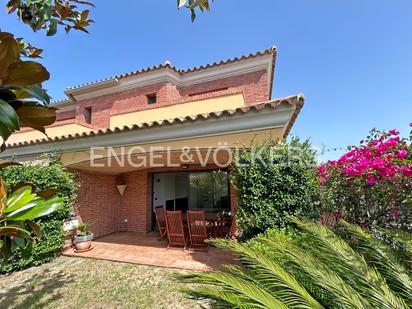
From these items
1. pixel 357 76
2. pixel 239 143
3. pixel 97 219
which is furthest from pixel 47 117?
pixel 357 76

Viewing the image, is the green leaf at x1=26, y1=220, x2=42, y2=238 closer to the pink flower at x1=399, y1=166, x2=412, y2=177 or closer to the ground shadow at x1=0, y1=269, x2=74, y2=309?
the ground shadow at x1=0, y1=269, x2=74, y2=309

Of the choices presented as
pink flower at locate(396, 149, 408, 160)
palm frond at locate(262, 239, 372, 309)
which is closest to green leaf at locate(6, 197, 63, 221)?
palm frond at locate(262, 239, 372, 309)

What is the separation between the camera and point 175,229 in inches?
312

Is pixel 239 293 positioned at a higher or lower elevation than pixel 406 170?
lower

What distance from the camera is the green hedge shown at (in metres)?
6.50

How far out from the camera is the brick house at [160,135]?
5.88 meters

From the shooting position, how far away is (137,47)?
34.2ft

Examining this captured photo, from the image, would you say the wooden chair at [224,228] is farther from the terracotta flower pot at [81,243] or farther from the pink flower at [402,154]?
the pink flower at [402,154]

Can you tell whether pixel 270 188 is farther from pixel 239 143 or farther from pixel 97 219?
pixel 97 219

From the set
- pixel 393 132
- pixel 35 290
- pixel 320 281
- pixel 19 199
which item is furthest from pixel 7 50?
pixel 393 132

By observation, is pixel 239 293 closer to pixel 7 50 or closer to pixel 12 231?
pixel 12 231

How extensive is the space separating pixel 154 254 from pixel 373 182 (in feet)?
23.0

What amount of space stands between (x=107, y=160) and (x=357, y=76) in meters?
11.9

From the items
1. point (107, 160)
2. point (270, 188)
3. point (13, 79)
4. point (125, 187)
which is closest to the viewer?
point (13, 79)
